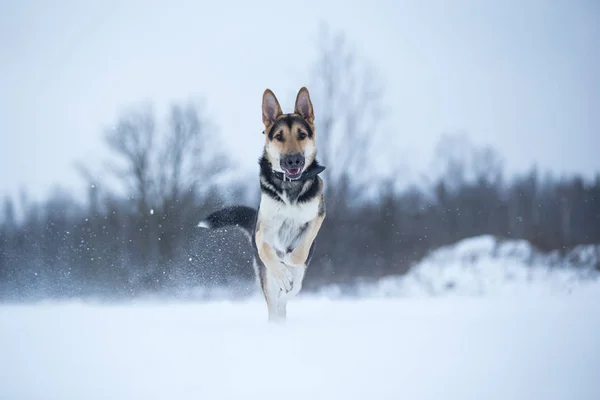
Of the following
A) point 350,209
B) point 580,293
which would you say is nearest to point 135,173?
point 350,209

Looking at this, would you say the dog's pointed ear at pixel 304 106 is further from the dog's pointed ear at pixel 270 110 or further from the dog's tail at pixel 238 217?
the dog's tail at pixel 238 217

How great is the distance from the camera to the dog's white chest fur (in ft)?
16.0

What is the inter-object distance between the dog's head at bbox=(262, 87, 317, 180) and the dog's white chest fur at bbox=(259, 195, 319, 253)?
0.37m

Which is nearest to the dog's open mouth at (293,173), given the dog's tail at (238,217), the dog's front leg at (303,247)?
the dog's front leg at (303,247)

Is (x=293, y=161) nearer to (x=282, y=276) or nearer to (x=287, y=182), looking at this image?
(x=287, y=182)

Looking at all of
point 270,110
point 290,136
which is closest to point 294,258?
point 290,136

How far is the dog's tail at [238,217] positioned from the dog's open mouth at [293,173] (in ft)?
4.43

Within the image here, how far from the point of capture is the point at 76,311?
5.82 metres

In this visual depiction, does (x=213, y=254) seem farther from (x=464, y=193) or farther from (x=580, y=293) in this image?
(x=464, y=193)

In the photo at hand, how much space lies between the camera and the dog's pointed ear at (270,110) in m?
4.99

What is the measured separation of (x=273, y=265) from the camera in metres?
4.89

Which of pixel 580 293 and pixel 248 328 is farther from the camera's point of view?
pixel 580 293

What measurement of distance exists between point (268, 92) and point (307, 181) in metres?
0.99

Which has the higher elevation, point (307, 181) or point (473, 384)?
point (307, 181)
